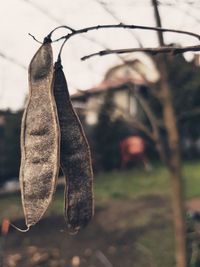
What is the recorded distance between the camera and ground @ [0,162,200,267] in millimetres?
7930

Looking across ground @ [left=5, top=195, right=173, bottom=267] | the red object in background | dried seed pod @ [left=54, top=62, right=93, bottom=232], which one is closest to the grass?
the red object in background

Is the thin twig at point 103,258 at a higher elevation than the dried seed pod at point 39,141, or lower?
lower

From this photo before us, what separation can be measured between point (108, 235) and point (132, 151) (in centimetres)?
1048

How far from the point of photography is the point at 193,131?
23.0 m

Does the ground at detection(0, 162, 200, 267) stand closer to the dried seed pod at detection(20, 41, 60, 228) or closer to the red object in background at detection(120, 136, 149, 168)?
the red object in background at detection(120, 136, 149, 168)

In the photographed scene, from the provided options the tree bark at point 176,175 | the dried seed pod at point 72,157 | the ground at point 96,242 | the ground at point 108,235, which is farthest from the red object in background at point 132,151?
the dried seed pod at point 72,157

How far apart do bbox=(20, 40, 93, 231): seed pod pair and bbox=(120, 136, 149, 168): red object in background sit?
18.0m

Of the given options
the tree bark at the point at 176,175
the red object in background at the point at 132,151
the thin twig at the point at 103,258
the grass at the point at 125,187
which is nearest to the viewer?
the tree bark at the point at 176,175

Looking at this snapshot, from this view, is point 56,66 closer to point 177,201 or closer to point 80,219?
point 80,219

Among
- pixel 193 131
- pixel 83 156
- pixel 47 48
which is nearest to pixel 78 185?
pixel 83 156

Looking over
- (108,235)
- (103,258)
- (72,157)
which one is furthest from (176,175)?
(108,235)

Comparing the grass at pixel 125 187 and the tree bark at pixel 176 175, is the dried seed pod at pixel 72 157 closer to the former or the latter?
the tree bark at pixel 176 175

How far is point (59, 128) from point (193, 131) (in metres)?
22.2

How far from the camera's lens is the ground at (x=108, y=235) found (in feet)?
26.0
